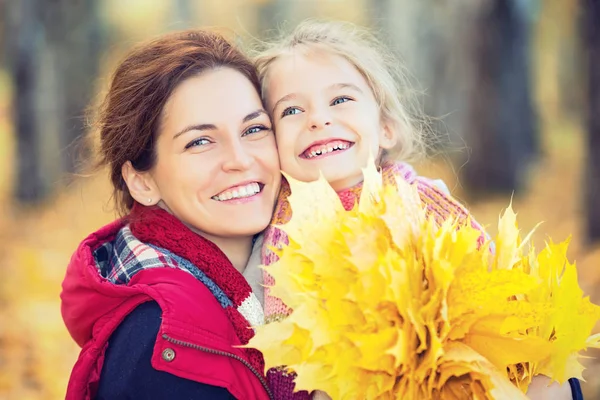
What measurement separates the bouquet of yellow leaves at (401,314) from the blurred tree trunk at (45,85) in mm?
8358

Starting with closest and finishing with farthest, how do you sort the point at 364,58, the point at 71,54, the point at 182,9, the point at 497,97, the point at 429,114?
the point at 364,58
the point at 497,97
the point at 429,114
the point at 71,54
the point at 182,9

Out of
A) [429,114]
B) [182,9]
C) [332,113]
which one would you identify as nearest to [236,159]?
[332,113]

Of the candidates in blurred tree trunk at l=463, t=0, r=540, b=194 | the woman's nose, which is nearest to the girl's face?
the woman's nose

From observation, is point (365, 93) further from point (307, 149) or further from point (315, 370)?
point (315, 370)

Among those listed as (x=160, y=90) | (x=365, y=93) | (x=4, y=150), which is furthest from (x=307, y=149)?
(x=4, y=150)

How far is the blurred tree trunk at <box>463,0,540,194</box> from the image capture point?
27.3ft

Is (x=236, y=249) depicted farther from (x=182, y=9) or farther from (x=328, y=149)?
(x=182, y=9)

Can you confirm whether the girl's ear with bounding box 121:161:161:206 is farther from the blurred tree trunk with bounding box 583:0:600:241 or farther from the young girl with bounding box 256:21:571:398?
the blurred tree trunk with bounding box 583:0:600:241

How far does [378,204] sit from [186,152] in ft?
2.84

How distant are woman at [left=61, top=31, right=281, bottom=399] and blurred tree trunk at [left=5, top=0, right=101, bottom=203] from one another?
7.40 meters

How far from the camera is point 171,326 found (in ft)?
6.40

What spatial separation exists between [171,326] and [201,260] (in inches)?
13.5

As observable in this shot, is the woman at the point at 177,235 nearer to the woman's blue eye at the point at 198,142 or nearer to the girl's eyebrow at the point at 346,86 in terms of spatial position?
the woman's blue eye at the point at 198,142

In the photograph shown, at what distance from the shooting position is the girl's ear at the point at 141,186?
2.49 m
